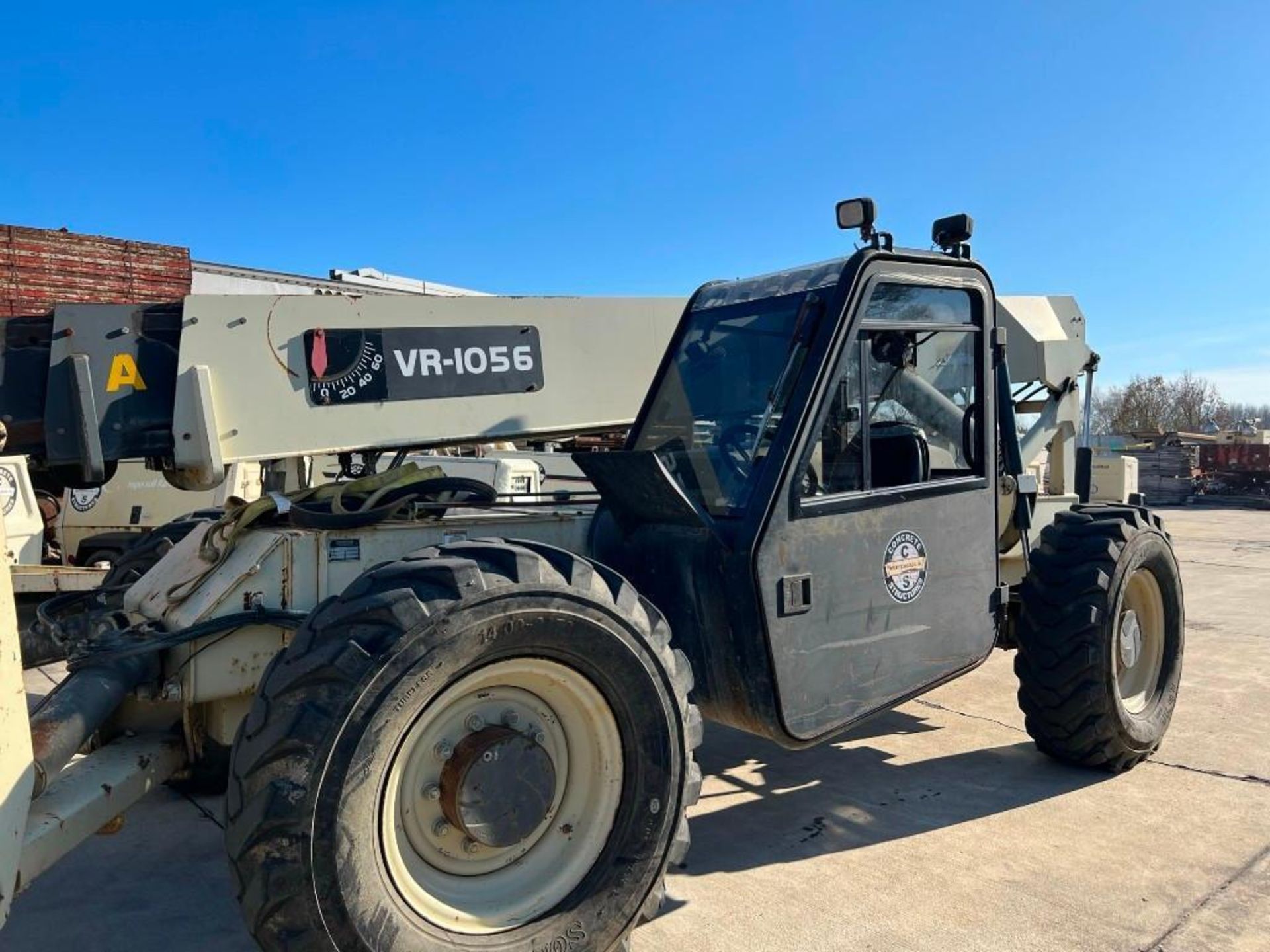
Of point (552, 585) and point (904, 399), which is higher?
point (904, 399)

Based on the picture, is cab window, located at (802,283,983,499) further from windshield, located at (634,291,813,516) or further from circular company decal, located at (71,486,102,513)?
circular company decal, located at (71,486,102,513)

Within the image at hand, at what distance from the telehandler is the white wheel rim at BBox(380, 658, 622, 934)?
0.01 meters

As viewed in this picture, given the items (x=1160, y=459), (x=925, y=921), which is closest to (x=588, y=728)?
(x=925, y=921)

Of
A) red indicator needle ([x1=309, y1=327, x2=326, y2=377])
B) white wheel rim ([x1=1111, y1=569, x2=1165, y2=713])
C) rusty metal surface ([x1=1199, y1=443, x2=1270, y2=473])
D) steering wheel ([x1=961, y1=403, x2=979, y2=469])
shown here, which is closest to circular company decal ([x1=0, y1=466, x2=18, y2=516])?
red indicator needle ([x1=309, y1=327, x2=326, y2=377])

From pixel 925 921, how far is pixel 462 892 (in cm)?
167

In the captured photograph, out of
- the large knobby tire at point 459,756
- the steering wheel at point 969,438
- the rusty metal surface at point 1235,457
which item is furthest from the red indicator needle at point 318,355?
the rusty metal surface at point 1235,457

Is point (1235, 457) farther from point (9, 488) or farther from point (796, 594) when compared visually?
point (9, 488)

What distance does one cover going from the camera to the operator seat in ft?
12.6

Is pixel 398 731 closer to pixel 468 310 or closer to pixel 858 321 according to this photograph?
pixel 858 321

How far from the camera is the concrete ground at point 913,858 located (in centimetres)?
333

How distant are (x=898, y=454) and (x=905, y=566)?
1.53 ft

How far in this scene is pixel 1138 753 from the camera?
4.84 meters

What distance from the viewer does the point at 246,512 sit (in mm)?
3486

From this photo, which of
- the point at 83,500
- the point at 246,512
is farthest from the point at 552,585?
the point at 83,500
